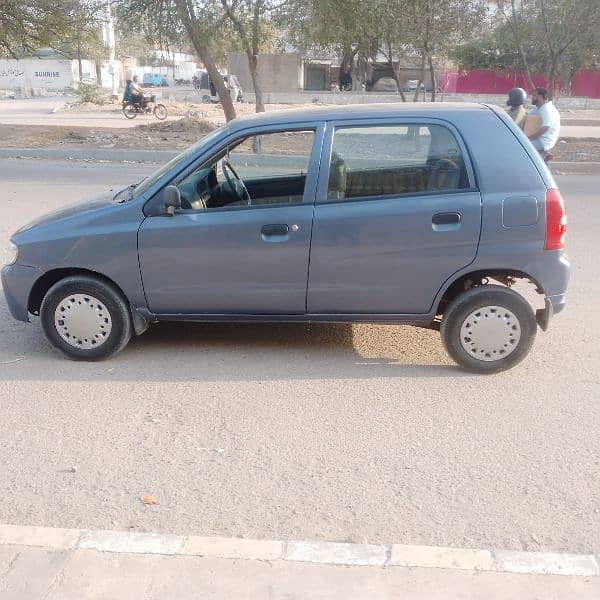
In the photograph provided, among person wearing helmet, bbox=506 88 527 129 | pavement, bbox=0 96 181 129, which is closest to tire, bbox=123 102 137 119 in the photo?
pavement, bbox=0 96 181 129

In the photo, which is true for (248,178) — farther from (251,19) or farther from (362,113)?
(251,19)

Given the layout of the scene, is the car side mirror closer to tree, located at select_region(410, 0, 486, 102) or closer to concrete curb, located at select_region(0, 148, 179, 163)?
concrete curb, located at select_region(0, 148, 179, 163)

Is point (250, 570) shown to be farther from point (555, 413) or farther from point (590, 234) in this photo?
point (590, 234)

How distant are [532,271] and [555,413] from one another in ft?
3.11

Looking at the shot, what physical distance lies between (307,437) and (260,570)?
1225 millimetres

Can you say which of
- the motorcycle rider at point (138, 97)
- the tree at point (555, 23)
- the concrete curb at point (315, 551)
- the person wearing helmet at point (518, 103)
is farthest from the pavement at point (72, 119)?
the concrete curb at point (315, 551)

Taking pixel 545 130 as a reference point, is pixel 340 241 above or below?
below

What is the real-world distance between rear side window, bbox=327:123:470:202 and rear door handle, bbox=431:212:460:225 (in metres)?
0.18

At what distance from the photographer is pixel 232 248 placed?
490 cm

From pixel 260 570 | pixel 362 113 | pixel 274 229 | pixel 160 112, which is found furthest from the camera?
pixel 160 112

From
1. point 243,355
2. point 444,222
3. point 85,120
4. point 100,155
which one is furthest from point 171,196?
point 85,120

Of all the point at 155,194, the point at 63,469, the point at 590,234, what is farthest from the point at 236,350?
the point at 590,234

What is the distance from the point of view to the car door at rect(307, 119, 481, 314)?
479cm

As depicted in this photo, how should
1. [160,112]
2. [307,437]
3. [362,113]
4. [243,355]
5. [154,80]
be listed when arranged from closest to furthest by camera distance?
[307,437], [362,113], [243,355], [160,112], [154,80]
